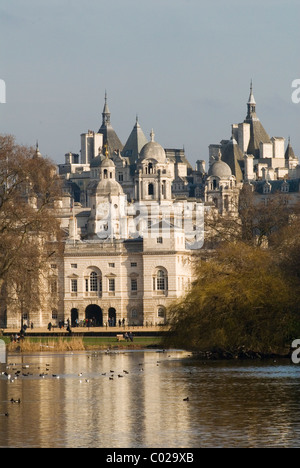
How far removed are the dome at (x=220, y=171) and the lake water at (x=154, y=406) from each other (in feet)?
453

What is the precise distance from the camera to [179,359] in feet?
202

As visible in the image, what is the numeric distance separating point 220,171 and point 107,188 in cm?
4068

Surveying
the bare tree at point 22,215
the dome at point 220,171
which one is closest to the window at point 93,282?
the bare tree at point 22,215

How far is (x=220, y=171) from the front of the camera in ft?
644

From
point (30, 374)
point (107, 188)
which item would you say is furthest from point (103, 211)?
point (30, 374)

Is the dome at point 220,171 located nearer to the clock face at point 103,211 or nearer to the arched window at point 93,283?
the clock face at point 103,211

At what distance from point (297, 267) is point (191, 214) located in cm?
9650

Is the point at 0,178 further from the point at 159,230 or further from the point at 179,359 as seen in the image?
the point at 159,230

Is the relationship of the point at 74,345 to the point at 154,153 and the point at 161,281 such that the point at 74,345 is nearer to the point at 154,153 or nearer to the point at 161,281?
the point at 161,281

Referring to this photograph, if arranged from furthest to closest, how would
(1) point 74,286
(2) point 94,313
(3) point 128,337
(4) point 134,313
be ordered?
1. (2) point 94,313
2. (1) point 74,286
3. (4) point 134,313
4. (3) point 128,337

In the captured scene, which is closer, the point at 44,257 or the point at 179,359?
the point at 179,359

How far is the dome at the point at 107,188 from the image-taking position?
158125 mm

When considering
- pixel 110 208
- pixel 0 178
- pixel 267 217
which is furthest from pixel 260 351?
pixel 110 208

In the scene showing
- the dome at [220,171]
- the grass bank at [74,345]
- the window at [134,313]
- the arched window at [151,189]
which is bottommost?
the grass bank at [74,345]
